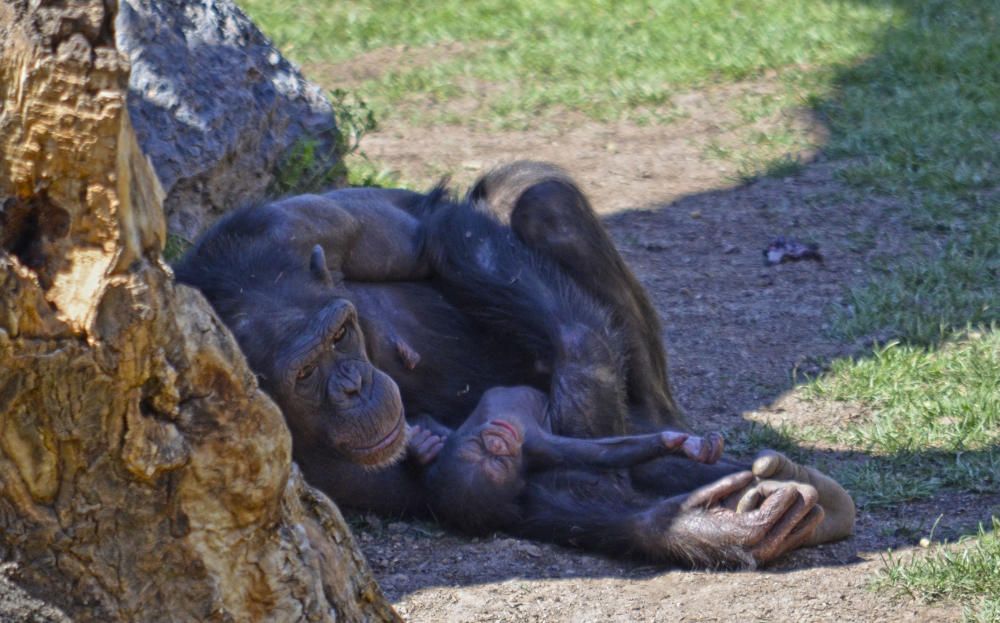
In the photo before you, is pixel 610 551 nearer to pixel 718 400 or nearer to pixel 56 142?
pixel 718 400

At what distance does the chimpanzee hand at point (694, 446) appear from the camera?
3986 mm

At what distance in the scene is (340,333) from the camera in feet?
13.3

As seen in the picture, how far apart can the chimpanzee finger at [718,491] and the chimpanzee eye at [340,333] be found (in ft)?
3.61

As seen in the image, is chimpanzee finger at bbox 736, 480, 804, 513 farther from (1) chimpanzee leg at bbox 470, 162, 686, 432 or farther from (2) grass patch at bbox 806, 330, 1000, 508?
(1) chimpanzee leg at bbox 470, 162, 686, 432

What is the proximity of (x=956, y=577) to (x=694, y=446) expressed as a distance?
85cm

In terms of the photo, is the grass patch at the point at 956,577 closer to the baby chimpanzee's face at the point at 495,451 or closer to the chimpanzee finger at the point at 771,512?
the chimpanzee finger at the point at 771,512

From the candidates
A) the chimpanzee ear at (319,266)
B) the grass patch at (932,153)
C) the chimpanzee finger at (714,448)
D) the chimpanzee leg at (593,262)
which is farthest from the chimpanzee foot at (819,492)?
the grass patch at (932,153)

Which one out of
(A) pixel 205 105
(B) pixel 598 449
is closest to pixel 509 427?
(B) pixel 598 449

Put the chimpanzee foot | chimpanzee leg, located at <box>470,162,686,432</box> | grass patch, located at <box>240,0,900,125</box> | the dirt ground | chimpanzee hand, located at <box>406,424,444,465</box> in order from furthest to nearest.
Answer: grass patch, located at <box>240,0,900,125</box> → chimpanzee leg, located at <box>470,162,686,432</box> → chimpanzee hand, located at <box>406,424,444,465</box> → the chimpanzee foot → the dirt ground

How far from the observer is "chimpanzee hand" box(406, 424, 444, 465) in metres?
4.29

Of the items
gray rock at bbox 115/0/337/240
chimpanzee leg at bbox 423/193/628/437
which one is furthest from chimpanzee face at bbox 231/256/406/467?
gray rock at bbox 115/0/337/240

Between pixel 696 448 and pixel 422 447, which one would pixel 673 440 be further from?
pixel 422 447

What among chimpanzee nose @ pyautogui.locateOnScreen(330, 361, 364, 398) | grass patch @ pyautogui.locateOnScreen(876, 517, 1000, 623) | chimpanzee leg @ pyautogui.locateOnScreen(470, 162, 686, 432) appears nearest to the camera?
grass patch @ pyautogui.locateOnScreen(876, 517, 1000, 623)

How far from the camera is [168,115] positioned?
5.96 metres
